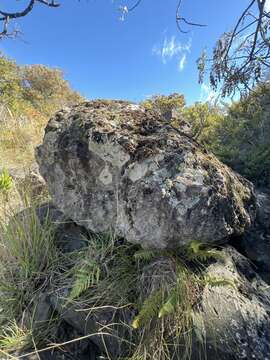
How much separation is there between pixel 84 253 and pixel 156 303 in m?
0.90

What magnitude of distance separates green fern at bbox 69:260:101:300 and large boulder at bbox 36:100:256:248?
1.02ft

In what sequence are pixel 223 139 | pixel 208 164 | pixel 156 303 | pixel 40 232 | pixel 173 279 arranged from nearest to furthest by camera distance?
pixel 156 303 → pixel 173 279 → pixel 208 164 → pixel 40 232 → pixel 223 139

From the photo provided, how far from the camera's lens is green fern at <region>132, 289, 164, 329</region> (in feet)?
5.59

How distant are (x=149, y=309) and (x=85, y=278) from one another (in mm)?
562

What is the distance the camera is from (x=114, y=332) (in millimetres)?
1924

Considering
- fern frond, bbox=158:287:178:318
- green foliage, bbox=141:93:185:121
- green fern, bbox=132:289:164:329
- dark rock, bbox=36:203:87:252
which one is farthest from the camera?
green foliage, bbox=141:93:185:121

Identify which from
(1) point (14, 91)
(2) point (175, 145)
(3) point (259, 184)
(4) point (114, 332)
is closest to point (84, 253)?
(4) point (114, 332)

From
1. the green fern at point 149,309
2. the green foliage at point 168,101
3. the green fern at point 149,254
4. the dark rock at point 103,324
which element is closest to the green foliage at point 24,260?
the dark rock at point 103,324

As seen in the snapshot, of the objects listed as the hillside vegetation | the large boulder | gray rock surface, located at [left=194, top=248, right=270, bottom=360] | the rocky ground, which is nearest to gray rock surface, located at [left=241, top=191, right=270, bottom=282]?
the rocky ground

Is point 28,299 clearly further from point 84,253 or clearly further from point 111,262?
point 111,262

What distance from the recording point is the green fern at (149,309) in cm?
171

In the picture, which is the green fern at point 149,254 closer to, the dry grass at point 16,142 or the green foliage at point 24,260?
the green foliage at point 24,260

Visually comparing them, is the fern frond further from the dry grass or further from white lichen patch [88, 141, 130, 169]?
the dry grass

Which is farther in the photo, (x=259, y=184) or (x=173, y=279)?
(x=259, y=184)
